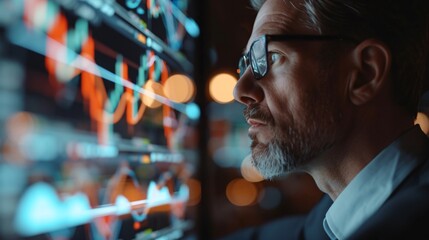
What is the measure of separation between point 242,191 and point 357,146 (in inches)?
130

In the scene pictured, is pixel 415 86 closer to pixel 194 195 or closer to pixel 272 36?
pixel 272 36

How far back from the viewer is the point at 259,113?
1.01 m

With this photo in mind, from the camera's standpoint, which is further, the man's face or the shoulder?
the man's face

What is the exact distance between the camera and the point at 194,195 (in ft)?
3.91

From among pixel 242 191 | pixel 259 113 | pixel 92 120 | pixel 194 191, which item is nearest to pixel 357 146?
pixel 259 113

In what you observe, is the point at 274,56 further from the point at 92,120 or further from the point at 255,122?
the point at 92,120

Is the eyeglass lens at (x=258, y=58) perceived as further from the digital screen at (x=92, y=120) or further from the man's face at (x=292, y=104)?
the digital screen at (x=92, y=120)

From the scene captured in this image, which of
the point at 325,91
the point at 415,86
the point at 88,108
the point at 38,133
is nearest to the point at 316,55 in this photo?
the point at 325,91

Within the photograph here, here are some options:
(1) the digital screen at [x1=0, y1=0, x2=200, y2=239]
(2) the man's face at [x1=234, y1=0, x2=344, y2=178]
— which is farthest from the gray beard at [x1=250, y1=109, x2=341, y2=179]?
(1) the digital screen at [x1=0, y1=0, x2=200, y2=239]

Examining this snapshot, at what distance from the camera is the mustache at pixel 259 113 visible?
1.00 m

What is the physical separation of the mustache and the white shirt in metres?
0.20

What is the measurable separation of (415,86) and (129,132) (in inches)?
24.2

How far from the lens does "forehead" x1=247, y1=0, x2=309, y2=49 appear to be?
3.34 feet

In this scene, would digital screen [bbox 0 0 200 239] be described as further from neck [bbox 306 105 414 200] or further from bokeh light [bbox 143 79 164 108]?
neck [bbox 306 105 414 200]
